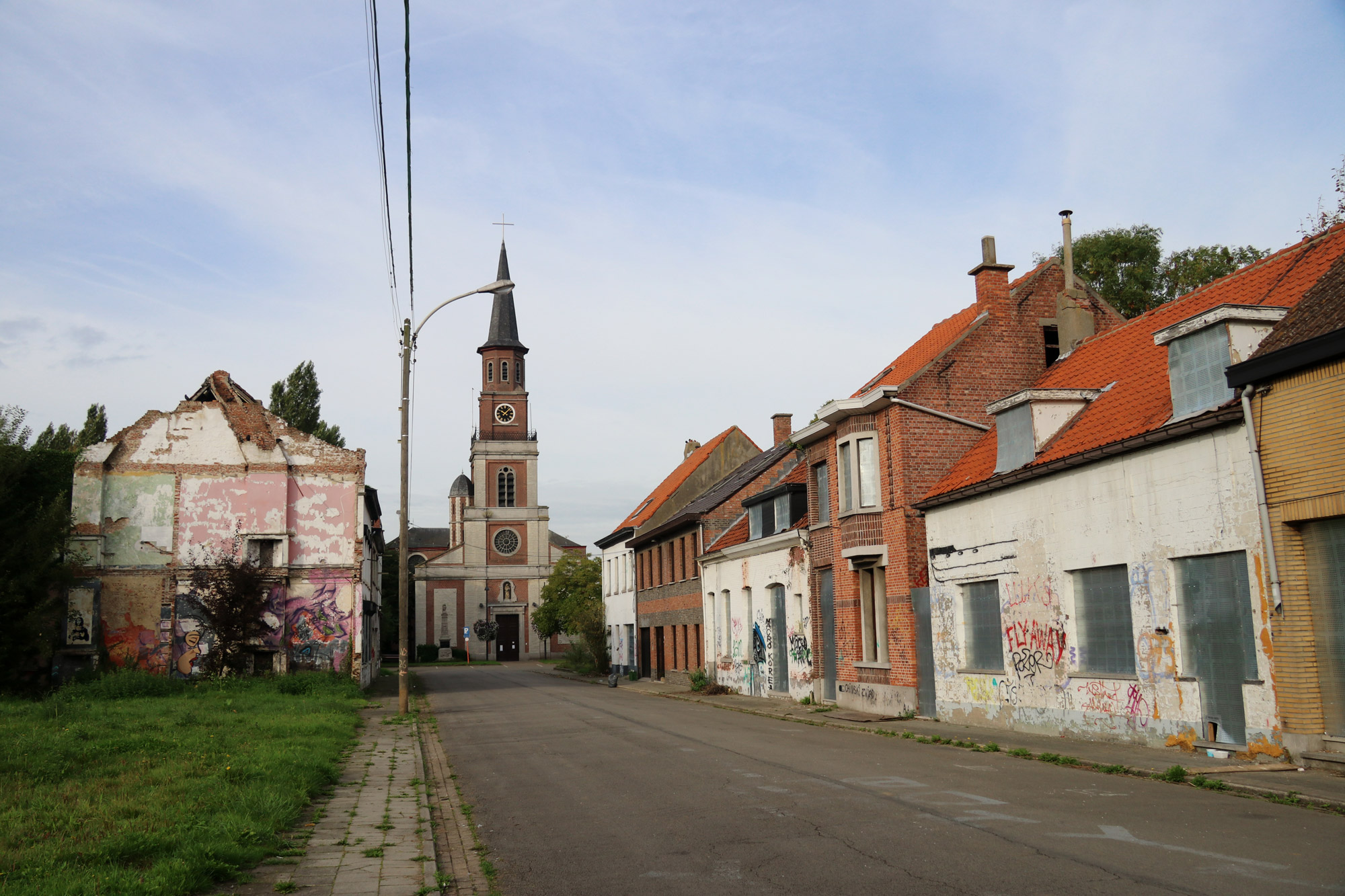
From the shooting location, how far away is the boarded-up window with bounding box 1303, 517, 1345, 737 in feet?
36.6

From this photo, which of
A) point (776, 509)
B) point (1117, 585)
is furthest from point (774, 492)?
point (1117, 585)

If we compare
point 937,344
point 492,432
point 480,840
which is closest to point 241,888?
point 480,840

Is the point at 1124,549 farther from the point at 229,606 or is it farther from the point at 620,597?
the point at 620,597

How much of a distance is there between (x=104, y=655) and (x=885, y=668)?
21605 mm

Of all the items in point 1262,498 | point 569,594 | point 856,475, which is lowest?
point 1262,498

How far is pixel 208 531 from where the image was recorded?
3006cm

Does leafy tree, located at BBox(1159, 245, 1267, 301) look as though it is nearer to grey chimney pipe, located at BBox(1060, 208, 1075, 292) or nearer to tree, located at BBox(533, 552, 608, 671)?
grey chimney pipe, located at BBox(1060, 208, 1075, 292)

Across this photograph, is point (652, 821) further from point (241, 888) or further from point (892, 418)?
point (892, 418)

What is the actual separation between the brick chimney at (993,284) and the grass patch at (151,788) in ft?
51.4

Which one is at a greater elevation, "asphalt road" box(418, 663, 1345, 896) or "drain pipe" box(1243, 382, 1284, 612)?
"drain pipe" box(1243, 382, 1284, 612)

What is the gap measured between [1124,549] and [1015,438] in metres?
3.67

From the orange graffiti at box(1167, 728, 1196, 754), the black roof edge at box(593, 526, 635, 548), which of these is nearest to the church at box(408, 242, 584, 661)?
the black roof edge at box(593, 526, 635, 548)

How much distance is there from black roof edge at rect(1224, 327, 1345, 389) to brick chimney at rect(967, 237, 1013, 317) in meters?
9.91

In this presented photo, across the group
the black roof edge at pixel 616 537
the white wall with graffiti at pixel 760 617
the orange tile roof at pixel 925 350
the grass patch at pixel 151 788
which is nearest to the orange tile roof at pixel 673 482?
the black roof edge at pixel 616 537
